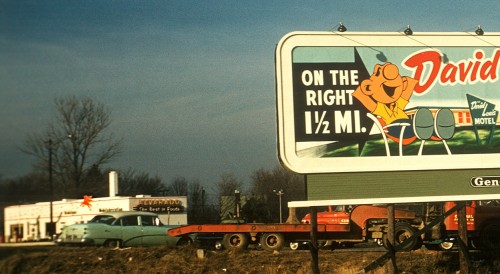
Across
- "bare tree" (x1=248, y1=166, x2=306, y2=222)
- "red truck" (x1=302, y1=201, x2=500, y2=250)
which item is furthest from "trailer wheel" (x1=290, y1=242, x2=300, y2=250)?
"bare tree" (x1=248, y1=166, x2=306, y2=222)

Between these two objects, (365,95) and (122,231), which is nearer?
(365,95)

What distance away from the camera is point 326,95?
1384cm

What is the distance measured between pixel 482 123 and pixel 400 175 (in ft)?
6.98

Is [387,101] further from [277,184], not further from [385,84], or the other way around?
[277,184]

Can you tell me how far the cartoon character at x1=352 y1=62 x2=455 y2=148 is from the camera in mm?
14016

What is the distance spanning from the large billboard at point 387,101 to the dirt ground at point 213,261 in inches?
140

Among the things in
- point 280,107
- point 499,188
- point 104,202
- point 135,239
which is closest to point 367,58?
point 280,107

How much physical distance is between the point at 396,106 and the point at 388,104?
0.17 meters

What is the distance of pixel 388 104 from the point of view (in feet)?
46.2

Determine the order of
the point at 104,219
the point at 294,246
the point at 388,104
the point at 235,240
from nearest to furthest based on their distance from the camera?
the point at 388,104 < the point at 104,219 < the point at 235,240 < the point at 294,246

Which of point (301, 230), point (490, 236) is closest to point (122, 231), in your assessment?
point (301, 230)

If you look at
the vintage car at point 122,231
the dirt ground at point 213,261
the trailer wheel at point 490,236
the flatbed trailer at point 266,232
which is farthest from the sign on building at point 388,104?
the flatbed trailer at point 266,232

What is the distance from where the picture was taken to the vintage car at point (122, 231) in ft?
68.2

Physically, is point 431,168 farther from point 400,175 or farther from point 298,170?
point 298,170
